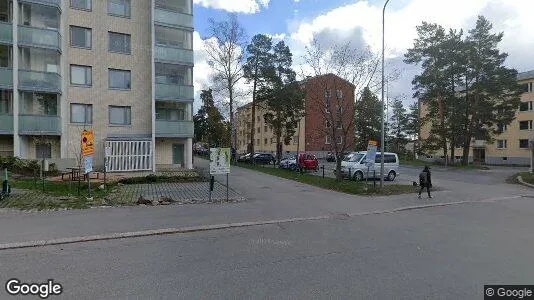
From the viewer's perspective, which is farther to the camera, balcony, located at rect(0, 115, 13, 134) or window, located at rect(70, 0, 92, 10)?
window, located at rect(70, 0, 92, 10)

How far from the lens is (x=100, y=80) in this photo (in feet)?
92.2

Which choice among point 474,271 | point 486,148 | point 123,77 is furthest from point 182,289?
point 486,148

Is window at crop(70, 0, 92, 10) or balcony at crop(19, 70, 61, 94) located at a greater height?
window at crop(70, 0, 92, 10)

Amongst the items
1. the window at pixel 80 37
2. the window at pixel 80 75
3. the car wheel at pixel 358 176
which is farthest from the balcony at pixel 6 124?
the car wheel at pixel 358 176

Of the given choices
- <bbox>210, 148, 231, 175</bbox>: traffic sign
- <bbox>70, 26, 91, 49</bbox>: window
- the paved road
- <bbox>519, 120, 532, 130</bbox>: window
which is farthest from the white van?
<bbox>519, 120, 532, 130</bbox>: window

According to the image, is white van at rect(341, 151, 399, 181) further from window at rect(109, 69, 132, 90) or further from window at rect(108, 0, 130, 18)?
window at rect(108, 0, 130, 18)

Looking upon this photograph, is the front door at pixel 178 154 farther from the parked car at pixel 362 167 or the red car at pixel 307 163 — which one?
the parked car at pixel 362 167

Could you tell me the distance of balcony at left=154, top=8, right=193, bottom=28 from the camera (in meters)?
30.0

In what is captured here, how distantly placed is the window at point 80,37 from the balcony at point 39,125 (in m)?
5.97

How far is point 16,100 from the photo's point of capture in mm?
24547

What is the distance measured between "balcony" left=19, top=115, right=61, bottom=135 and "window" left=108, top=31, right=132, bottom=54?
23.1ft

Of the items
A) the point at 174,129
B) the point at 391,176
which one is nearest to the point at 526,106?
the point at 391,176

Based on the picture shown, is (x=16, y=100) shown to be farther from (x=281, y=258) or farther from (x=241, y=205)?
(x=281, y=258)

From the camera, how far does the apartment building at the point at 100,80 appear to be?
25.1 meters
